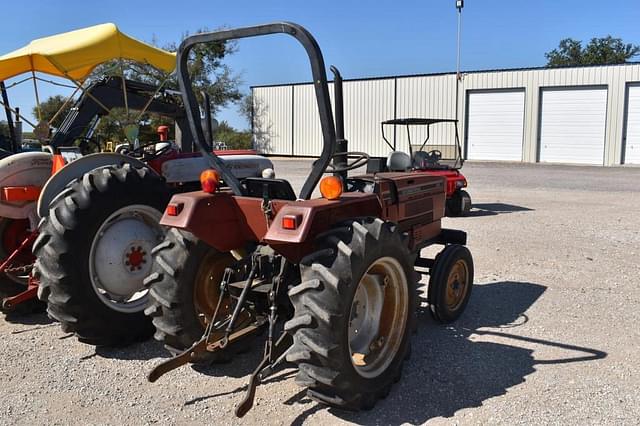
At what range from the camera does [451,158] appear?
13180 millimetres

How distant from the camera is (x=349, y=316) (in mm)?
3184

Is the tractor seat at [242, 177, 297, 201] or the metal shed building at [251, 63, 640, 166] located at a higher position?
the metal shed building at [251, 63, 640, 166]

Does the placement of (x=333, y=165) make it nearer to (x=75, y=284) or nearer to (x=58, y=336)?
(x=75, y=284)

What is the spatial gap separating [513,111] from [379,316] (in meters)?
27.6

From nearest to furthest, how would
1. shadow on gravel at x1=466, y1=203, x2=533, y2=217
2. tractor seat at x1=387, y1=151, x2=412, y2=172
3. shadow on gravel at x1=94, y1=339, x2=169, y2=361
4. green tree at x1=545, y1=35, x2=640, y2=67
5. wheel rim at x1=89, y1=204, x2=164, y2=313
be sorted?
shadow on gravel at x1=94, y1=339, x2=169, y2=361 → wheel rim at x1=89, y1=204, x2=164, y2=313 → tractor seat at x1=387, y1=151, x2=412, y2=172 → shadow on gravel at x1=466, y1=203, x2=533, y2=217 → green tree at x1=545, y1=35, x2=640, y2=67

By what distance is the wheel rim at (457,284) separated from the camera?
5.04 meters

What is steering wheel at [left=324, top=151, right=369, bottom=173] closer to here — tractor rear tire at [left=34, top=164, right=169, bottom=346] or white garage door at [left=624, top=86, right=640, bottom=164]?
tractor rear tire at [left=34, top=164, right=169, bottom=346]

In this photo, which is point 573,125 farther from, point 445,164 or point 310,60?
point 310,60

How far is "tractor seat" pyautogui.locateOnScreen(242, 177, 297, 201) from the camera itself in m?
3.83

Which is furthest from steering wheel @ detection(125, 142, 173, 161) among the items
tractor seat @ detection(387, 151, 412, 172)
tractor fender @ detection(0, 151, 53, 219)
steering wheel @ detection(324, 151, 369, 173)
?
tractor seat @ detection(387, 151, 412, 172)

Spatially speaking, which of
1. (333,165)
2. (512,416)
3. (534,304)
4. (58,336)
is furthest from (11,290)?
(534,304)

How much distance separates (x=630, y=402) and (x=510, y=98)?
27.6m

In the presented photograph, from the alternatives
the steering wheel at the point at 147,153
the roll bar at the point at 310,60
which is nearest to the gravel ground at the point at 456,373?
the roll bar at the point at 310,60

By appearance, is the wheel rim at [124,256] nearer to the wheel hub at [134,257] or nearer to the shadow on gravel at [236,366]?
the wheel hub at [134,257]
